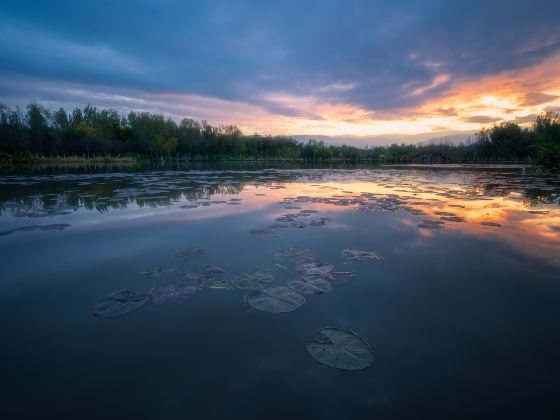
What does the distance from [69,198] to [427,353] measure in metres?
10.3

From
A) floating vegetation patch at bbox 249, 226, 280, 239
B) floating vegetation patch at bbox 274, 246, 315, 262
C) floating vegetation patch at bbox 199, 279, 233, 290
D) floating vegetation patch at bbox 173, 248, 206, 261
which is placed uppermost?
floating vegetation patch at bbox 249, 226, 280, 239

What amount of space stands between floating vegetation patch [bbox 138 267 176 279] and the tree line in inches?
→ 998

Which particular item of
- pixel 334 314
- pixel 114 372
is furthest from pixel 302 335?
pixel 114 372

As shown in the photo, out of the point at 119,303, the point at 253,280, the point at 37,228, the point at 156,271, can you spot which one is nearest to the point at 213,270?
the point at 253,280

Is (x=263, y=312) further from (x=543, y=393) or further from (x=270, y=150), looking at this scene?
(x=270, y=150)

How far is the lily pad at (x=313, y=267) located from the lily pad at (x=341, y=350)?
1.16 meters

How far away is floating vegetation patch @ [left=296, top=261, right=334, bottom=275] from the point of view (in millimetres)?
3305

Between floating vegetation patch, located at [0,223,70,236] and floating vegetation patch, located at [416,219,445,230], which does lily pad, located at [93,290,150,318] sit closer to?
floating vegetation patch, located at [0,223,70,236]

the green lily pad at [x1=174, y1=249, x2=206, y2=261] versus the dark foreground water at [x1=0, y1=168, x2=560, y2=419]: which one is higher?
the green lily pad at [x1=174, y1=249, x2=206, y2=261]

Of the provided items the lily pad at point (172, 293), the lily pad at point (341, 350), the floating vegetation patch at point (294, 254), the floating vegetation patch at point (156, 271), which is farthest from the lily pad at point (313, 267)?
the floating vegetation patch at point (156, 271)

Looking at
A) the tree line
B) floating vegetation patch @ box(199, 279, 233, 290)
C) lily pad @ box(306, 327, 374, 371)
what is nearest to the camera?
Result: lily pad @ box(306, 327, 374, 371)

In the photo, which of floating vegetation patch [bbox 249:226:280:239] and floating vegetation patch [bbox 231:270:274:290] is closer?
floating vegetation patch [bbox 231:270:274:290]

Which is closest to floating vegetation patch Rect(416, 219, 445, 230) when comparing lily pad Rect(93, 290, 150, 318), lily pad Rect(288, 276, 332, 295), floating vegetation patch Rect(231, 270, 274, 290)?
lily pad Rect(288, 276, 332, 295)

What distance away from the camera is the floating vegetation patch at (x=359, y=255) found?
3.76 m
